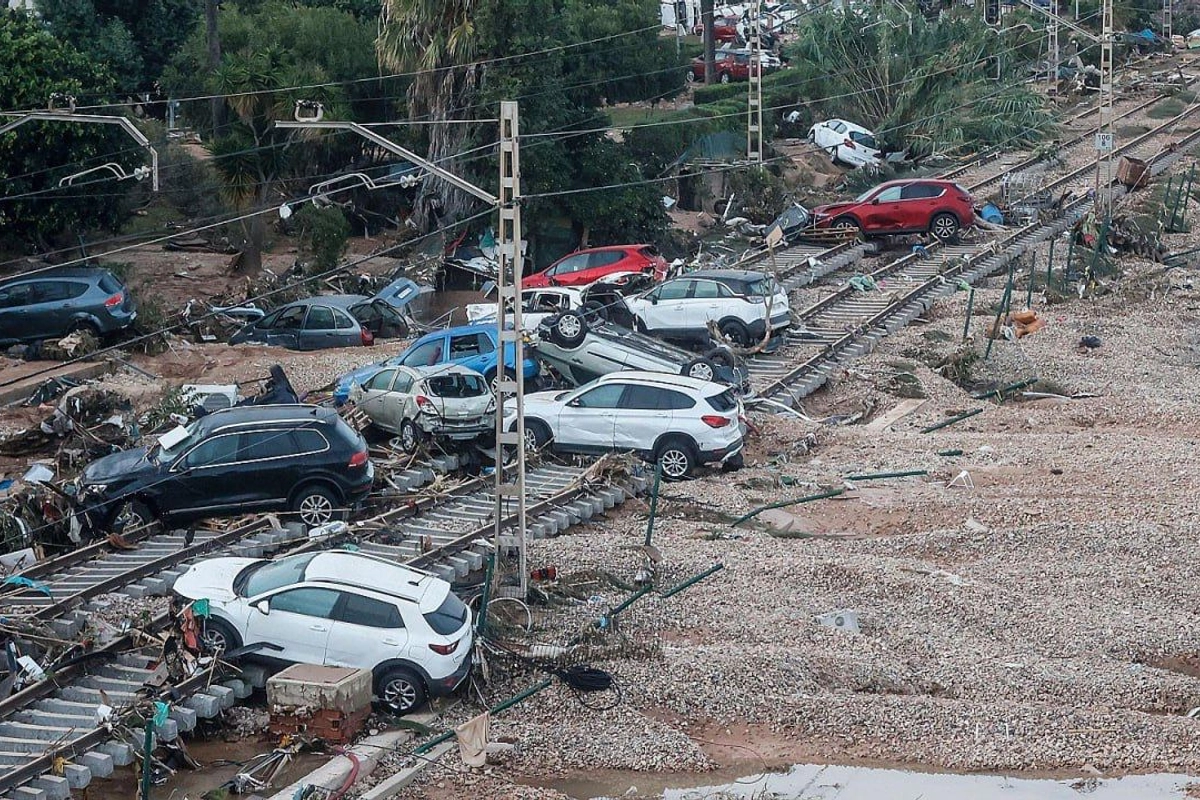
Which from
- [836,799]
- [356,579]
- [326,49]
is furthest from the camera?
[326,49]

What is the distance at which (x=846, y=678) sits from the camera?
16281 mm

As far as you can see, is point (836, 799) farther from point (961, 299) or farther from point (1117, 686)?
point (961, 299)

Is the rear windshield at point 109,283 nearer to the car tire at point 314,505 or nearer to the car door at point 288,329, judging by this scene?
the car door at point 288,329

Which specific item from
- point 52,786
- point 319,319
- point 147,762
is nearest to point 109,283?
point 319,319

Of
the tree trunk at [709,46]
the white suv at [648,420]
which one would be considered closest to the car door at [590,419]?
the white suv at [648,420]

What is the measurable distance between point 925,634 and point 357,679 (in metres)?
6.55

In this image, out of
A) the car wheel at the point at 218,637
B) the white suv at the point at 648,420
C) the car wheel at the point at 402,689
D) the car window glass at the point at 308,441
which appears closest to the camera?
the car wheel at the point at 402,689

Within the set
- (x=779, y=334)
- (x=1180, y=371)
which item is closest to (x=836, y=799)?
(x=779, y=334)

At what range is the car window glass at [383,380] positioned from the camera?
77.2ft

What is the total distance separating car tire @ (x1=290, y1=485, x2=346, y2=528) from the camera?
19969mm

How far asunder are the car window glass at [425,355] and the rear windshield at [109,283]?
336 inches

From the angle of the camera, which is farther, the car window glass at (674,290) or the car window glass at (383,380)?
the car window glass at (674,290)

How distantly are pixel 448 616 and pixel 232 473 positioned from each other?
5.41m

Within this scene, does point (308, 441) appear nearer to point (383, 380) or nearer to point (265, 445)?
point (265, 445)
